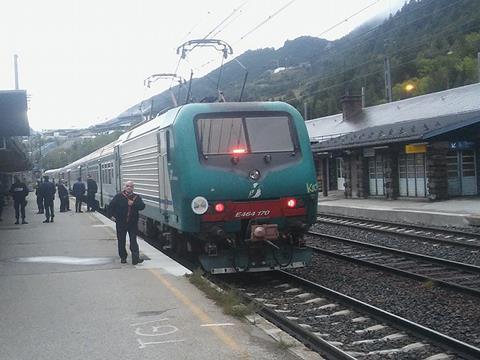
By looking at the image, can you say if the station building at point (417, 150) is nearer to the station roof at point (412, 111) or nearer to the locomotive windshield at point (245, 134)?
the station roof at point (412, 111)

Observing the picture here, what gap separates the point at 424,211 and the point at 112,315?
16.7 meters

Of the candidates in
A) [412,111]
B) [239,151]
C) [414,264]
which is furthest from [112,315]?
[412,111]

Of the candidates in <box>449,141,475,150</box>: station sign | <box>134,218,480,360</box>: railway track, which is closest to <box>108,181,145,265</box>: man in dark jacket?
<box>134,218,480,360</box>: railway track

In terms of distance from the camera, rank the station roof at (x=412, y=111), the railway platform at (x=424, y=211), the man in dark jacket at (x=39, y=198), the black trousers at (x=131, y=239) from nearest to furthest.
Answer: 1. the black trousers at (x=131, y=239)
2. the railway platform at (x=424, y=211)
3. the man in dark jacket at (x=39, y=198)
4. the station roof at (x=412, y=111)

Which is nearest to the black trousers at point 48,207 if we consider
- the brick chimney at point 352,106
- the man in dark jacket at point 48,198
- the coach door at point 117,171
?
the man in dark jacket at point 48,198

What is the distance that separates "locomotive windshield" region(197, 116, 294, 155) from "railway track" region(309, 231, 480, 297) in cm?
296

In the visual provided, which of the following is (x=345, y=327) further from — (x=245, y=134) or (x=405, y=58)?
(x=405, y=58)

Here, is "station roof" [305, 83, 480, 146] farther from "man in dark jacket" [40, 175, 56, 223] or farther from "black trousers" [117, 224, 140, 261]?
"black trousers" [117, 224, 140, 261]

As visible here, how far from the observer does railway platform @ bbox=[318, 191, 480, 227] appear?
19497 millimetres

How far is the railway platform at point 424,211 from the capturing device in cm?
1950

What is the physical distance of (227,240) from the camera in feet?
32.3

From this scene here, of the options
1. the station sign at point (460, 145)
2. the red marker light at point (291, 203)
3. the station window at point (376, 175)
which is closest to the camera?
the red marker light at point (291, 203)

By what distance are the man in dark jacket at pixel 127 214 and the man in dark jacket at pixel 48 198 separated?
10760 mm

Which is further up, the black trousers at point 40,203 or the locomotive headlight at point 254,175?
the locomotive headlight at point 254,175
